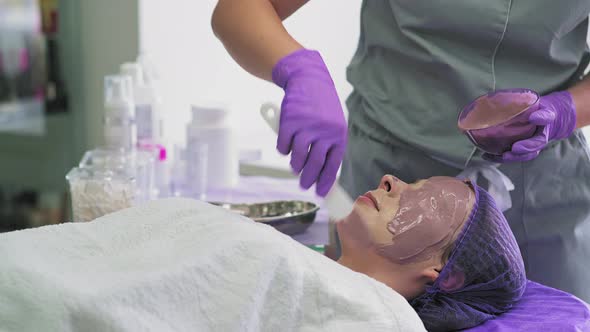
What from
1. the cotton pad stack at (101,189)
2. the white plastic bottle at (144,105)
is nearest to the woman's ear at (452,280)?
the cotton pad stack at (101,189)

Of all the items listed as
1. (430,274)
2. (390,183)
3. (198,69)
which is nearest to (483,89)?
(390,183)

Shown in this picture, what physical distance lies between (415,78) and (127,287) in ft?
2.35

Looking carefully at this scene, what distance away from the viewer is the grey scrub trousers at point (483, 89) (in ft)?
4.31

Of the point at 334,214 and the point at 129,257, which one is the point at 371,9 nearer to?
the point at 334,214

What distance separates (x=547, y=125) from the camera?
1246 mm

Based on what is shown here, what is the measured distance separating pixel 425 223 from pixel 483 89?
291mm

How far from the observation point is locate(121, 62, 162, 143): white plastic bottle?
1.99 m

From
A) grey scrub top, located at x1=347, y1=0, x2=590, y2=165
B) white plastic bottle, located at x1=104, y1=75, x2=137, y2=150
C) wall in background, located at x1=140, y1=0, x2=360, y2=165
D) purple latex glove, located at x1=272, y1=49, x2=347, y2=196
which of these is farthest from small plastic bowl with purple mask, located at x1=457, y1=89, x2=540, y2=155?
wall in background, located at x1=140, y1=0, x2=360, y2=165

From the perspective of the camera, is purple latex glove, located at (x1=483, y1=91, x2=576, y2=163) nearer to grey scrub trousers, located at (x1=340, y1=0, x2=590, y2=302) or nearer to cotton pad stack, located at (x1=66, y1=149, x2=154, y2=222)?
grey scrub trousers, located at (x1=340, y1=0, x2=590, y2=302)

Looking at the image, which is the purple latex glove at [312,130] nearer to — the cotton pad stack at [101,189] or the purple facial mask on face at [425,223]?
the purple facial mask on face at [425,223]

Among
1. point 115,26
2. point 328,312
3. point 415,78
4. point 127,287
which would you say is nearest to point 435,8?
point 415,78

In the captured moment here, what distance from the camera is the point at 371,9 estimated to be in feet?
4.74

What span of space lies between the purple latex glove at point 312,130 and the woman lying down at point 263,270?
0.12m

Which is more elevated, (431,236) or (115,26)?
(115,26)
